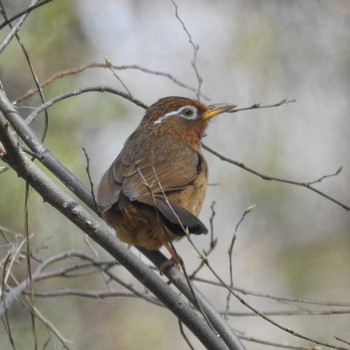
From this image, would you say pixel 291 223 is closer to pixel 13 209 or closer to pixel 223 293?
pixel 223 293

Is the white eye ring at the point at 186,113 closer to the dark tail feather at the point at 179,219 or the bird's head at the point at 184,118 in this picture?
the bird's head at the point at 184,118

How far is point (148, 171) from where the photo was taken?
5082mm

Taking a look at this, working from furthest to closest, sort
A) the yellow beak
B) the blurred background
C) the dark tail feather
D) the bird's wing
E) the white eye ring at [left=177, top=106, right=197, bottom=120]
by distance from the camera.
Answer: the blurred background → the white eye ring at [left=177, top=106, right=197, bottom=120] → the yellow beak → the bird's wing → the dark tail feather

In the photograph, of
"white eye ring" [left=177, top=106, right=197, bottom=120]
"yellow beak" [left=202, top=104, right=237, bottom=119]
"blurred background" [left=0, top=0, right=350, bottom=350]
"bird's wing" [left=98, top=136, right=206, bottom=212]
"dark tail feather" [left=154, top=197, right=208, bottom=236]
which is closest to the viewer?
"dark tail feather" [left=154, top=197, right=208, bottom=236]

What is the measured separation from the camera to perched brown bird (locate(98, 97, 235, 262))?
172 inches

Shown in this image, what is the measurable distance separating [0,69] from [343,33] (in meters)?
3.99

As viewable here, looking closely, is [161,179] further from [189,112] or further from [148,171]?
[189,112]

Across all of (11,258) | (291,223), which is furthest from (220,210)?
(11,258)

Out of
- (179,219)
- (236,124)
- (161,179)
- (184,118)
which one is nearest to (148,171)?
(161,179)

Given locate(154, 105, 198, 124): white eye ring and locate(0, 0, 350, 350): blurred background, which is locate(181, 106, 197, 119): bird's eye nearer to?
locate(154, 105, 198, 124): white eye ring

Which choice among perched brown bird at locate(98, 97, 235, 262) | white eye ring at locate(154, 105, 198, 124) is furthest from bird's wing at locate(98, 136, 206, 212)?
white eye ring at locate(154, 105, 198, 124)

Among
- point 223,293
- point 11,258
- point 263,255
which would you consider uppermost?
point 263,255

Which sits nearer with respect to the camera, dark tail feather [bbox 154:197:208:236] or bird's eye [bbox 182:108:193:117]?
dark tail feather [bbox 154:197:208:236]

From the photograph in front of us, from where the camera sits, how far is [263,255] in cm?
1124
